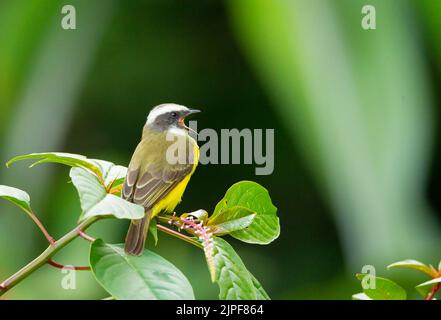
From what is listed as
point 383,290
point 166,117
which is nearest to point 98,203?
point 383,290

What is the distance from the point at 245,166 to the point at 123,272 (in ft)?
6.13

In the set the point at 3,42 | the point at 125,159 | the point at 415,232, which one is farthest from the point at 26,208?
the point at 125,159

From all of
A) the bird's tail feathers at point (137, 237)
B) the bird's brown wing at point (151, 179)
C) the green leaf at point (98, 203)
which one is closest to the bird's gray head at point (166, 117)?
the bird's brown wing at point (151, 179)

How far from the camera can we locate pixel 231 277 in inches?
38.5

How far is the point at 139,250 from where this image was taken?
105 centimetres

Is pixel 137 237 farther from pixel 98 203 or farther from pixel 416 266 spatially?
pixel 416 266

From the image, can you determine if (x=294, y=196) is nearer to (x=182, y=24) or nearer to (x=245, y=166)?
(x=245, y=166)

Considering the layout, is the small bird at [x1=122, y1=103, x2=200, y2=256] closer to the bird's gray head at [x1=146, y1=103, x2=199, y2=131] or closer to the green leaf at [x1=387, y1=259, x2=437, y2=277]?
the bird's gray head at [x1=146, y1=103, x2=199, y2=131]

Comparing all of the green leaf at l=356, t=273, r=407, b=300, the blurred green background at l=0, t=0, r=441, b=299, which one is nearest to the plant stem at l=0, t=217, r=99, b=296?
the green leaf at l=356, t=273, r=407, b=300

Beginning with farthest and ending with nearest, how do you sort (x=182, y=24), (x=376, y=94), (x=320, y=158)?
(x=182, y=24), (x=320, y=158), (x=376, y=94)

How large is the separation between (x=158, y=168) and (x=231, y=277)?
667mm

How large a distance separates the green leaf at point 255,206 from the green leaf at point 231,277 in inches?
3.9

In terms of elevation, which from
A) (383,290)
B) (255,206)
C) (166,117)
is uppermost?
(166,117)

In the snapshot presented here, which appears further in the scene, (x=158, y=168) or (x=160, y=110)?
(x=160, y=110)
